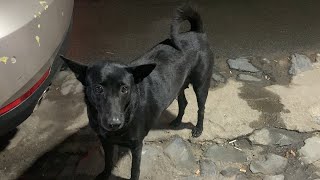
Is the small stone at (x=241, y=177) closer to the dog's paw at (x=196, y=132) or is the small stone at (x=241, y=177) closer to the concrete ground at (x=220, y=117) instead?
the concrete ground at (x=220, y=117)

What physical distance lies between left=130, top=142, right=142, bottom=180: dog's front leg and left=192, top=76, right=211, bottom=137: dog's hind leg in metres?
0.83

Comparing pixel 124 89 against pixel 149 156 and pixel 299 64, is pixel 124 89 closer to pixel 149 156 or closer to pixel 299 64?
pixel 149 156

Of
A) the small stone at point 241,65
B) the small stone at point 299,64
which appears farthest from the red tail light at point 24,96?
the small stone at point 299,64

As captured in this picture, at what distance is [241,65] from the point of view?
488cm

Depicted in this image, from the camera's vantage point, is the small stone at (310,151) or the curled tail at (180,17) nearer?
the curled tail at (180,17)

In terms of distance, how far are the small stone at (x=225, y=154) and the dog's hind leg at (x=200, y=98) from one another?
226 mm

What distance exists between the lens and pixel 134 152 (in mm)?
3098

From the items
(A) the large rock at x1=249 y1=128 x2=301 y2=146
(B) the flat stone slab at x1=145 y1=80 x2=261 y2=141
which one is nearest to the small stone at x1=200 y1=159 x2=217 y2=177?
(B) the flat stone slab at x1=145 y1=80 x2=261 y2=141

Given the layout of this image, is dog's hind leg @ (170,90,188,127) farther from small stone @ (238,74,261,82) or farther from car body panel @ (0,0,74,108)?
car body panel @ (0,0,74,108)

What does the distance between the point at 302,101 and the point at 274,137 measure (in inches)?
27.5

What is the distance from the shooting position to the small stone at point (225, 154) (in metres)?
3.61

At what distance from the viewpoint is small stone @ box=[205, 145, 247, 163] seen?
11.9ft

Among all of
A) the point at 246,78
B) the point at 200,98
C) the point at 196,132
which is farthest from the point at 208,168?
the point at 246,78

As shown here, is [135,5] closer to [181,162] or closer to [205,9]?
[205,9]
